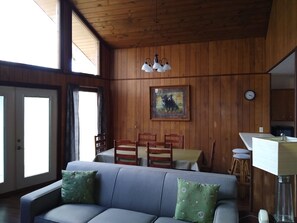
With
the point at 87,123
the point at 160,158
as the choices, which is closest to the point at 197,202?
the point at 160,158

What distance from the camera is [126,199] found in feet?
9.82

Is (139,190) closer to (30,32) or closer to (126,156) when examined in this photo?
(126,156)

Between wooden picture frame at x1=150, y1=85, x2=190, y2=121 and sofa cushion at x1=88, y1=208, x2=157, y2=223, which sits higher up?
Answer: wooden picture frame at x1=150, y1=85, x2=190, y2=121

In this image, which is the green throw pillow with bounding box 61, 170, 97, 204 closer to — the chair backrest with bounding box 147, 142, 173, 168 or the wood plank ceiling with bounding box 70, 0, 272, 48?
the chair backrest with bounding box 147, 142, 173, 168

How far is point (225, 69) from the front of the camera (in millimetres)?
5996

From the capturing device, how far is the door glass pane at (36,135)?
4.88 meters

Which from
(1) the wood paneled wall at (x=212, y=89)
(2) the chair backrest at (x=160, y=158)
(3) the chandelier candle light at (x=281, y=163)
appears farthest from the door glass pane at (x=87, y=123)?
(3) the chandelier candle light at (x=281, y=163)

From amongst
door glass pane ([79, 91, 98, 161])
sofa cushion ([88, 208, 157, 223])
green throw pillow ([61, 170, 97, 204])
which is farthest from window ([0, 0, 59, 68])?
sofa cushion ([88, 208, 157, 223])

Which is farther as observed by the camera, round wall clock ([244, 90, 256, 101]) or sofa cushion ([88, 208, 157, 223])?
round wall clock ([244, 90, 256, 101])

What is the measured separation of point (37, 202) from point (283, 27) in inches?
162

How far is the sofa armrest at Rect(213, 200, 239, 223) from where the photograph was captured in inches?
87.8

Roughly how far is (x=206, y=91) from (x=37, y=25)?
406cm

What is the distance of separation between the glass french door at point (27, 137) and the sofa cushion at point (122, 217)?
266 centimetres

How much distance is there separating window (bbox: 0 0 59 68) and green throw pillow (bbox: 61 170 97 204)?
2.70 meters
